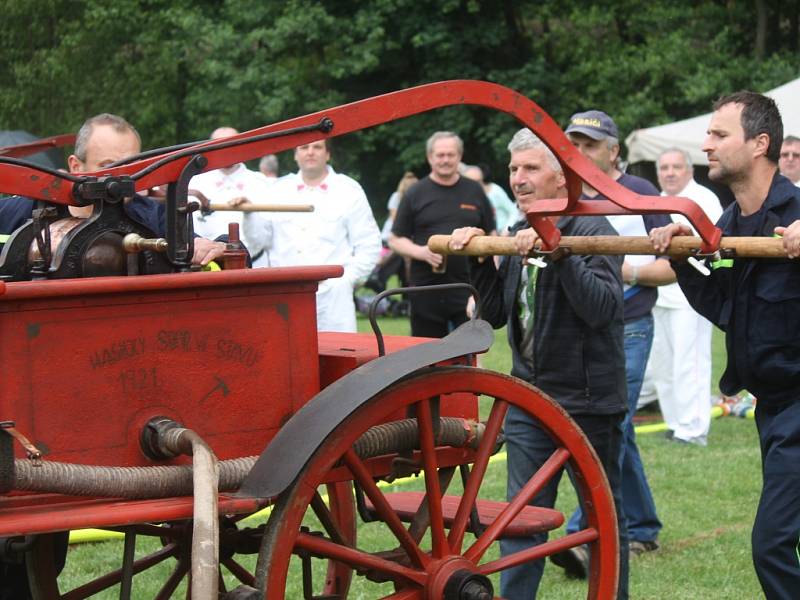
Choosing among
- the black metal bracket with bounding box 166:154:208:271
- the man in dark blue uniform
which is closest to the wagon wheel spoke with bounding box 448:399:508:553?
the black metal bracket with bounding box 166:154:208:271

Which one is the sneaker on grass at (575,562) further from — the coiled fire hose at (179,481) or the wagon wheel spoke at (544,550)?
the coiled fire hose at (179,481)

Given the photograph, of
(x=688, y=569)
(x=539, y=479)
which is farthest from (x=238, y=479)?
(x=688, y=569)

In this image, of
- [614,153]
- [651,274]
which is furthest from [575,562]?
[614,153]

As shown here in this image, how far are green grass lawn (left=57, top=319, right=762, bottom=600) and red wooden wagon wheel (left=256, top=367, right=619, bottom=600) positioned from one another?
176 centimetres

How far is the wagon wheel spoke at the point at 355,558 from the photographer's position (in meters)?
2.89

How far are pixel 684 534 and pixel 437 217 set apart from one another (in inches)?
128

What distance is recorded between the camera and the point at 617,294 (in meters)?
4.35

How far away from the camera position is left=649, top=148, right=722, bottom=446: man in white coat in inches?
320

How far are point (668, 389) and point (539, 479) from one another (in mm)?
5099

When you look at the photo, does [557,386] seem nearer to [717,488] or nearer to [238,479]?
[238,479]

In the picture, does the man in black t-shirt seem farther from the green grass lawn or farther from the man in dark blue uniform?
the man in dark blue uniform

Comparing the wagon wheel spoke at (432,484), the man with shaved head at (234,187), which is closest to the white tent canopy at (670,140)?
the man with shaved head at (234,187)

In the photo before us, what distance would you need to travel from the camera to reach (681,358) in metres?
8.23

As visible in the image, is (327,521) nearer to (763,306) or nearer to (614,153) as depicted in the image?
(763,306)
